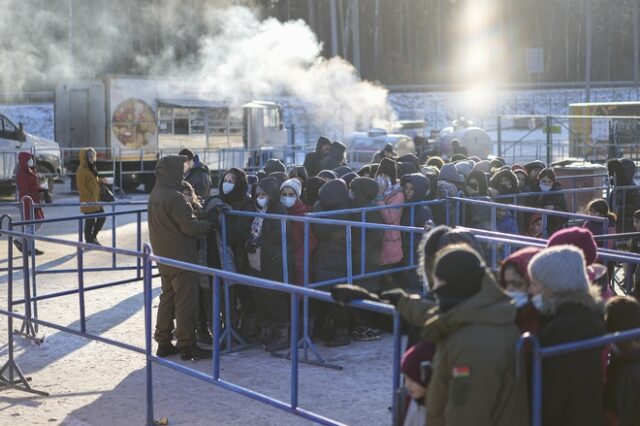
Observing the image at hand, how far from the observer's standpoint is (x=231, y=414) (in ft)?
21.4

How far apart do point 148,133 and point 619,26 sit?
4646 cm

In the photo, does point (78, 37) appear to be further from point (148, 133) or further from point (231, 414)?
point (231, 414)

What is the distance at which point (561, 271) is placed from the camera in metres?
3.71

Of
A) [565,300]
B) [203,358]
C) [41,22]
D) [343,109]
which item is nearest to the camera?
[565,300]

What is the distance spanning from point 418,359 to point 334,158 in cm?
996

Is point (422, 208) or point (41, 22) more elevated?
point (41, 22)

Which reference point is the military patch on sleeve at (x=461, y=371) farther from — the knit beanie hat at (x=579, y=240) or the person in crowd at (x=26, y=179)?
the person in crowd at (x=26, y=179)

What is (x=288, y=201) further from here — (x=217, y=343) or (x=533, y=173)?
(x=533, y=173)

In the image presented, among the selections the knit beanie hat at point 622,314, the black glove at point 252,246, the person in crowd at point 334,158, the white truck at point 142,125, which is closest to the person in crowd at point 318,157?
the person in crowd at point 334,158

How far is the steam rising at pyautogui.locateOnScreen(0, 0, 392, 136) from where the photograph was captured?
40537mm

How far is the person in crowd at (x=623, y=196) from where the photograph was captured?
41.5 feet

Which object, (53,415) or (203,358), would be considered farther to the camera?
(203,358)

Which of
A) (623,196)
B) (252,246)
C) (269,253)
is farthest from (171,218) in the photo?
(623,196)

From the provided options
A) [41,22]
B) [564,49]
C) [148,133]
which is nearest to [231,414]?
[148,133]
